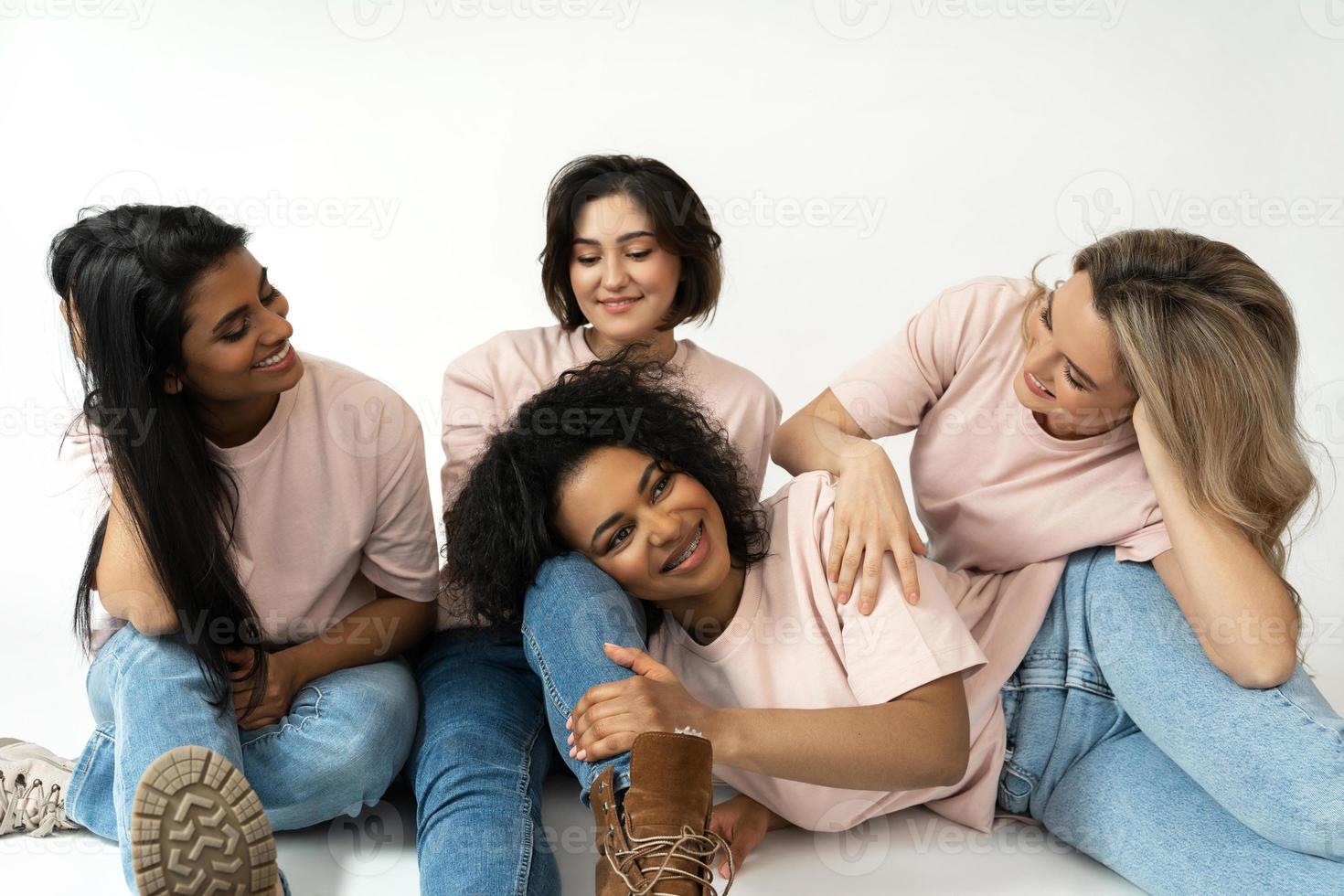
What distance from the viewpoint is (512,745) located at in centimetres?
228

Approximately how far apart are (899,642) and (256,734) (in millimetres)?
1077

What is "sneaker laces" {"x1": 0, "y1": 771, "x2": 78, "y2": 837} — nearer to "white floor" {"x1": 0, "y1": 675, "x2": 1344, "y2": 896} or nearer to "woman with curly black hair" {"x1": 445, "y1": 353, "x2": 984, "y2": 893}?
"white floor" {"x1": 0, "y1": 675, "x2": 1344, "y2": 896}

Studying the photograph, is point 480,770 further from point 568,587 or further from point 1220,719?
point 1220,719

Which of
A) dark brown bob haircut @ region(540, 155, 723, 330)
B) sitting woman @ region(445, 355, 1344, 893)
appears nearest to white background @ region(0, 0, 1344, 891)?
dark brown bob haircut @ region(540, 155, 723, 330)

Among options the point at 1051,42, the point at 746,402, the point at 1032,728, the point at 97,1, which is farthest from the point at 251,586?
the point at 1051,42

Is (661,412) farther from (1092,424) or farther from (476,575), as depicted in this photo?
(1092,424)

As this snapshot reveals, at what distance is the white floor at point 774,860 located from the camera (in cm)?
215

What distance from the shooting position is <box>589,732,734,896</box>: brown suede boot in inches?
71.0

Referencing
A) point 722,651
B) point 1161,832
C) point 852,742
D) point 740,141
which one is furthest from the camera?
point 740,141

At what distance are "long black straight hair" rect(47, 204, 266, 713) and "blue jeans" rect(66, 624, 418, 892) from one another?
0.06 meters

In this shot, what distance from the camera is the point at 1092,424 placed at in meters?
2.32

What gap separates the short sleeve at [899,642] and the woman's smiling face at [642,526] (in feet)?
0.80

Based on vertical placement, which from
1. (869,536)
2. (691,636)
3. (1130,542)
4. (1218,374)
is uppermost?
(1218,374)

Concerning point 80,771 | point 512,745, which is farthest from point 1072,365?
point 80,771
